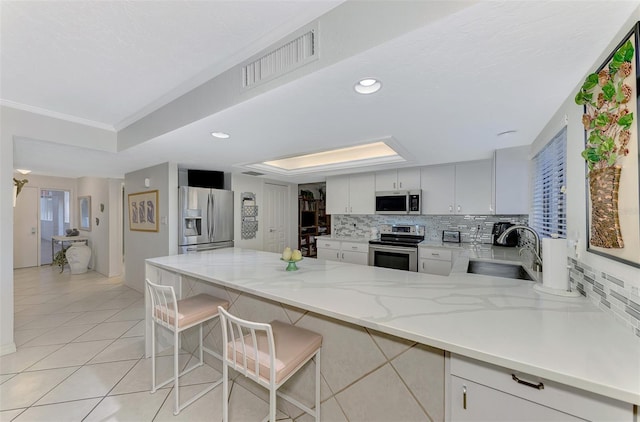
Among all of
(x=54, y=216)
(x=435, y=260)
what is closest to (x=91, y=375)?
(x=435, y=260)

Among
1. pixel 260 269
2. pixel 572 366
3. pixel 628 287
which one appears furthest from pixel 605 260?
pixel 260 269

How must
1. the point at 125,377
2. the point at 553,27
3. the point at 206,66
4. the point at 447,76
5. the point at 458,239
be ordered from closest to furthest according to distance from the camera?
1. the point at 553,27
2. the point at 447,76
3. the point at 206,66
4. the point at 125,377
5. the point at 458,239

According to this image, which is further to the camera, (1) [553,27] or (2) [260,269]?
(2) [260,269]

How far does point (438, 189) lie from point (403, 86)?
9.03 ft

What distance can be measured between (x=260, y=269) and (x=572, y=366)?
6.13ft

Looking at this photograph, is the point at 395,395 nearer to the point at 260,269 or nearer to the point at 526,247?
the point at 260,269

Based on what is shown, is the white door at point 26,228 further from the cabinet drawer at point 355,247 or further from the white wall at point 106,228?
the cabinet drawer at point 355,247

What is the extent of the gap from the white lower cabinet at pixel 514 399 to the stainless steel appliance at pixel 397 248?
107 inches

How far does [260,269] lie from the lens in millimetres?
2127

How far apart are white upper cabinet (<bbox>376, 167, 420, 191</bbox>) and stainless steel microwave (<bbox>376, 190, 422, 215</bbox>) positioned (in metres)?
0.09

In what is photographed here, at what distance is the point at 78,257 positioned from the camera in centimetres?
559

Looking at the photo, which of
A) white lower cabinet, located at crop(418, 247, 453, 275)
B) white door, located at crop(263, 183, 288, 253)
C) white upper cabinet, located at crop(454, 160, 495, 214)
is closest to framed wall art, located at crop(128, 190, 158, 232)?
white door, located at crop(263, 183, 288, 253)

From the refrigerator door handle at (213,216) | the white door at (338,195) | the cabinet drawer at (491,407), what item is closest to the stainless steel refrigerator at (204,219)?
the refrigerator door handle at (213,216)

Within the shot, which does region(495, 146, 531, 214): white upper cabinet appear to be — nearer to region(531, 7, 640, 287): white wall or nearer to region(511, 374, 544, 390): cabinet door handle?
region(531, 7, 640, 287): white wall
